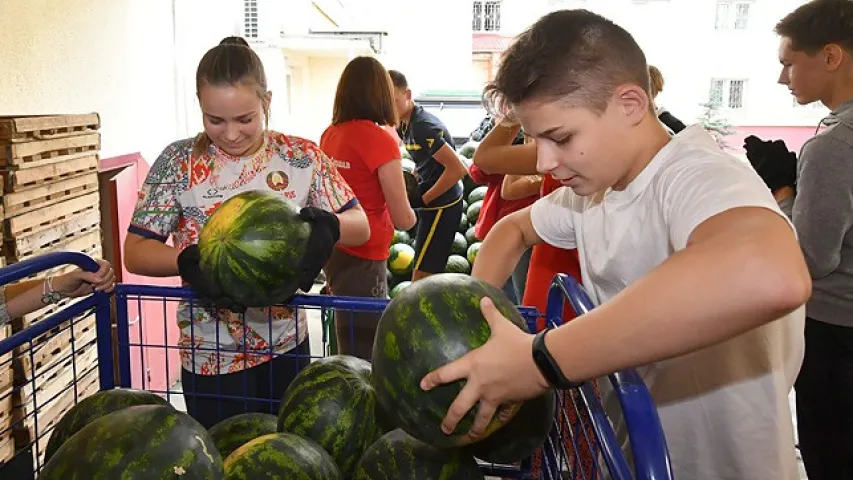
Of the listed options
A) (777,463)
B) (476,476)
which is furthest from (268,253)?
(777,463)

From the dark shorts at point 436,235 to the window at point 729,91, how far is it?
35.2 feet

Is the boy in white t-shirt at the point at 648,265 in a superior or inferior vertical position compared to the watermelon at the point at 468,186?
superior

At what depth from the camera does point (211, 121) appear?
1935 millimetres

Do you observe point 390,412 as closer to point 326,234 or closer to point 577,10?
point 326,234

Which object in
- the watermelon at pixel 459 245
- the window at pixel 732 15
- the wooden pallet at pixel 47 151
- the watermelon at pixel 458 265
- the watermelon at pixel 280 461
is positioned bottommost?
the watermelon at pixel 458 265

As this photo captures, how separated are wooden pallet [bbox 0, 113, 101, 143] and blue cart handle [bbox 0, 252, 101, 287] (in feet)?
4.15

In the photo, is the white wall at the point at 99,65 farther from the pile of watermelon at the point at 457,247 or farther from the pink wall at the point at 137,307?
the pile of watermelon at the point at 457,247

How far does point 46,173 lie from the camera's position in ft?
9.41

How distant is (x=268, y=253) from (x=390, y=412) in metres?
0.51

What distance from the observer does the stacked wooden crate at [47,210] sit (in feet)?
8.74

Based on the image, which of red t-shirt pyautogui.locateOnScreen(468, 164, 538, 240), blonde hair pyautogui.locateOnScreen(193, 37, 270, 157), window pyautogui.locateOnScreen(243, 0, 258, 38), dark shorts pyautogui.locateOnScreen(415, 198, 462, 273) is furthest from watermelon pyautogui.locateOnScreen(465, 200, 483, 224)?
window pyautogui.locateOnScreen(243, 0, 258, 38)

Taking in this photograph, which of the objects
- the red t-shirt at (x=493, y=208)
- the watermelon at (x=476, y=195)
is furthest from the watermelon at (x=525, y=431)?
the watermelon at (x=476, y=195)

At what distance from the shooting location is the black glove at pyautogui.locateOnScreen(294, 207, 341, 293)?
1.63 m

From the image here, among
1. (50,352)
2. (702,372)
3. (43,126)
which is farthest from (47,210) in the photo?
(702,372)
